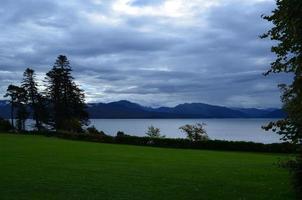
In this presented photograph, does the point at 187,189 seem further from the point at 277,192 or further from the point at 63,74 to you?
the point at 63,74

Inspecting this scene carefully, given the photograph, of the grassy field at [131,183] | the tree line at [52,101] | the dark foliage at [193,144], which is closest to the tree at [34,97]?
the tree line at [52,101]

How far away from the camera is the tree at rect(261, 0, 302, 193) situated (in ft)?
42.4

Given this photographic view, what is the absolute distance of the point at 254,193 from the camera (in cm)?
1603

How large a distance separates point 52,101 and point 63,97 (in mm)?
2655

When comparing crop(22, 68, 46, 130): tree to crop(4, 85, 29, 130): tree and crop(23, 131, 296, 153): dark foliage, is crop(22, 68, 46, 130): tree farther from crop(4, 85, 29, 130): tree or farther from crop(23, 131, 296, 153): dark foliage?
crop(23, 131, 296, 153): dark foliage

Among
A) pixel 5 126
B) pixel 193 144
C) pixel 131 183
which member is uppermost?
pixel 5 126

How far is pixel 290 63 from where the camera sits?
1401cm

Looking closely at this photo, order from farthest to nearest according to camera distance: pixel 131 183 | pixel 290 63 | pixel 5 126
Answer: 1. pixel 5 126
2. pixel 131 183
3. pixel 290 63

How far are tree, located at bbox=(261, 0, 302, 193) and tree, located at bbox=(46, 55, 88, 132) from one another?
75.0 m

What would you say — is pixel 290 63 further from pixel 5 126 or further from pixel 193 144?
pixel 5 126

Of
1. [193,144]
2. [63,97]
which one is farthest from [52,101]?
[193,144]

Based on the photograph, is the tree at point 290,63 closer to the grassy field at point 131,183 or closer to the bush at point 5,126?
the grassy field at point 131,183

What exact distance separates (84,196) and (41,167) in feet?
28.9

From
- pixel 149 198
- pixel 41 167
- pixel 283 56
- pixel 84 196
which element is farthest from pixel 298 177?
pixel 41 167
